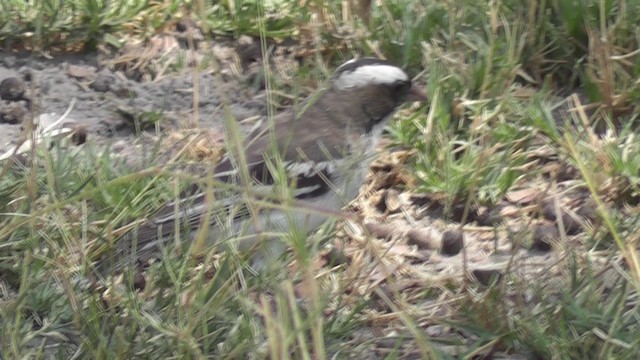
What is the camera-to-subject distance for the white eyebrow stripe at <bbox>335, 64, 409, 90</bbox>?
5160 mm

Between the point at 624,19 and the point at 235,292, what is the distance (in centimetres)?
246

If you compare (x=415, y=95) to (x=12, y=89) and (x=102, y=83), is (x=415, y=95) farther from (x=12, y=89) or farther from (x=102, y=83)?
(x=12, y=89)

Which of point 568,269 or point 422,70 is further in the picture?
point 422,70

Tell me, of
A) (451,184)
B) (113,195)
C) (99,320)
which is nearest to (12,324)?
(99,320)

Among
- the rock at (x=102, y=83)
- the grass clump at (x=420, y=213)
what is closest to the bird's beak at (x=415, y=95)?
the grass clump at (x=420, y=213)

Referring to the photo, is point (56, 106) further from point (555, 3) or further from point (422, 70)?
point (555, 3)

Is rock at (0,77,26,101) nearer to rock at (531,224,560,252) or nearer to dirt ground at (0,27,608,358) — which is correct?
dirt ground at (0,27,608,358)

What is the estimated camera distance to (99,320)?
384cm

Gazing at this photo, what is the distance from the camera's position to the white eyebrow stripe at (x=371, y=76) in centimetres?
516

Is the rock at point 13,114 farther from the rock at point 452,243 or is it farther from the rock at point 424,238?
the rock at point 452,243

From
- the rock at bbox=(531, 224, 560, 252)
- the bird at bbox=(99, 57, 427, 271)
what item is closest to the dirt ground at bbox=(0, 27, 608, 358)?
the rock at bbox=(531, 224, 560, 252)

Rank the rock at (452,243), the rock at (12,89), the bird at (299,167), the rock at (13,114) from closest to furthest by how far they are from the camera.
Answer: the bird at (299,167), the rock at (452,243), the rock at (13,114), the rock at (12,89)

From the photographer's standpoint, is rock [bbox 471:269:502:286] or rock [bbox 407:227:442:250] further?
rock [bbox 407:227:442:250]

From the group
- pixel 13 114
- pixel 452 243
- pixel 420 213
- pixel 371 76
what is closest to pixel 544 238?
pixel 452 243
